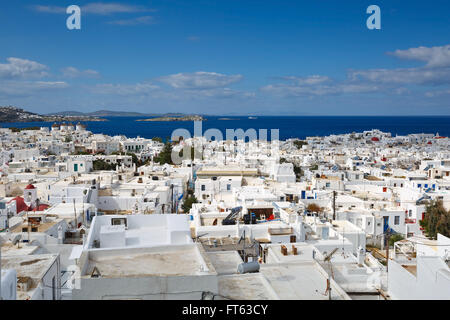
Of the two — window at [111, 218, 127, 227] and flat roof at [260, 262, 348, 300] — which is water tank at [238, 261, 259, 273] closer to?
flat roof at [260, 262, 348, 300]

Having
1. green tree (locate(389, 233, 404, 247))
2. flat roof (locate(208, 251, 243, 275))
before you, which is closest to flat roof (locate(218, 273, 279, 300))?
flat roof (locate(208, 251, 243, 275))

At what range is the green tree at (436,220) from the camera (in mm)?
16438

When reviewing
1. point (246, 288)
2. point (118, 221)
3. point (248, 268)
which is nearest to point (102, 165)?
point (118, 221)

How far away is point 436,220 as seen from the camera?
1705 centimetres

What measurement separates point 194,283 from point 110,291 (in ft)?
2.82

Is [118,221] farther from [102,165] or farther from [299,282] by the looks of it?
[102,165]

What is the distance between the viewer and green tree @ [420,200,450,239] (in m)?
16.4

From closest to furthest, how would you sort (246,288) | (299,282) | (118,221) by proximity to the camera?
(246,288), (299,282), (118,221)

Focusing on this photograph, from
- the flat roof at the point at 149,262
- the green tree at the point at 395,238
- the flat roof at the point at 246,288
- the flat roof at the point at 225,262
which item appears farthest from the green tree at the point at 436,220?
the flat roof at the point at 149,262

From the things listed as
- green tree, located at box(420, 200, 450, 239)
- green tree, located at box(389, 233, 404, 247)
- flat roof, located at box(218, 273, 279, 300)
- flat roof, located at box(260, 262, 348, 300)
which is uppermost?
flat roof, located at box(218, 273, 279, 300)

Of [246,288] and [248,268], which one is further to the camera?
[248,268]

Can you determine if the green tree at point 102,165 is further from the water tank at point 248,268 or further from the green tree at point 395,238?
the water tank at point 248,268
